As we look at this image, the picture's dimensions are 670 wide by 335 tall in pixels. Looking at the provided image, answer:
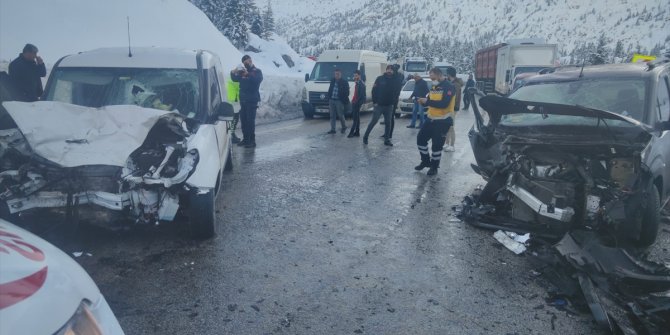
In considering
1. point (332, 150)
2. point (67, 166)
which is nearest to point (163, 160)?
point (67, 166)

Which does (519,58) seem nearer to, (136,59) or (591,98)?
(591,98)

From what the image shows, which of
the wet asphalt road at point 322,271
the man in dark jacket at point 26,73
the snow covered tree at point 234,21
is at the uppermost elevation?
the snow covered tree at point 234,21

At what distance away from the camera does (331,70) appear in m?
16.0

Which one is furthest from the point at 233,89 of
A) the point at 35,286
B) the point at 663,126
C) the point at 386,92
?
the point at 35,286

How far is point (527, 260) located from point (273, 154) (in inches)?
224

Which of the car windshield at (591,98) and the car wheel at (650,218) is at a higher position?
the car windshield at (591,98)

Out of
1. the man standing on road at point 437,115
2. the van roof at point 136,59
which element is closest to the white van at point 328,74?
the man standing on road at point 437,115

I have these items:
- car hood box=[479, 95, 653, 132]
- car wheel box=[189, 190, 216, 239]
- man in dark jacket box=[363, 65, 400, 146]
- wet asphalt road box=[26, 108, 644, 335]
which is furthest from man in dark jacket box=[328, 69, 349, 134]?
car wheel box=[189, 190, 216, 239]

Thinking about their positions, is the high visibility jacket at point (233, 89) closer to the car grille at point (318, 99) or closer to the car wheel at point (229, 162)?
the car grille at point (318, 99)

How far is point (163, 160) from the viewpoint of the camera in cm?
389

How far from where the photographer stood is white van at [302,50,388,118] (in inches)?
595

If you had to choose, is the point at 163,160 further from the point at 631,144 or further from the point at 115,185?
the point at 631,144

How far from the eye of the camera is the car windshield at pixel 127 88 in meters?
5.06

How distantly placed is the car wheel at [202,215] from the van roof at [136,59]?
7.19 ft
